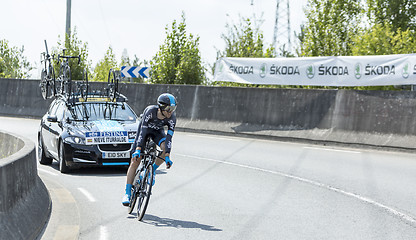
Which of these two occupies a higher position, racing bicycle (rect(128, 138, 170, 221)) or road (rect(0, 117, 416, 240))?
racing bicycle (rect(128, 138, 170, 221))

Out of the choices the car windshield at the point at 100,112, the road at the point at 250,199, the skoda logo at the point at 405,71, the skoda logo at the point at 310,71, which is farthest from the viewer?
the skoda logo at the point at 310,71

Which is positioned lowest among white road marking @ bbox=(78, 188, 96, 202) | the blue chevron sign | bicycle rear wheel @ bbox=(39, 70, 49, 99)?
white road marking @ bbox=(78, 188, 96, 202)

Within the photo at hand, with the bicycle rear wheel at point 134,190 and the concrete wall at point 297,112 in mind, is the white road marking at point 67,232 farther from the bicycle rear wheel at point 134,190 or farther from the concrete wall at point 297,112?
the concrete wall at point 297,112

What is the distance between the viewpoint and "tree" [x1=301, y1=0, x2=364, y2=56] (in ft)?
95.8

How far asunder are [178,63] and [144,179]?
2303cm

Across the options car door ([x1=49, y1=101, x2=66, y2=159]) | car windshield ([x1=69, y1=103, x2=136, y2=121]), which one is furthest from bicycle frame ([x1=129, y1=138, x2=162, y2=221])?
car windshield ([x1=69, y1=103, x2=136, y2=121])

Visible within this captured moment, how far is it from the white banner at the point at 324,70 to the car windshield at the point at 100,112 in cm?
908

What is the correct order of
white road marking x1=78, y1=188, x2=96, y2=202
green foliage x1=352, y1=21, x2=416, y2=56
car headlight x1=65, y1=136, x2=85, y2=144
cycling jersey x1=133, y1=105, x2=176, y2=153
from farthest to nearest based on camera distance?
green foliage x1=352, y1=21, x2=416, y2=56 < car headlight x1=65, y1=136, x2=85, y2=144 < white road marking x1=78, y1=188, x2=96, y2=202 < cycling jersey x1=133, y1=105, x2=176, y2=153

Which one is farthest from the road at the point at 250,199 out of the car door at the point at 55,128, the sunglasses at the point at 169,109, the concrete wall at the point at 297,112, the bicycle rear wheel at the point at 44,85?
the bicycle rear wheel at the point at 44,85

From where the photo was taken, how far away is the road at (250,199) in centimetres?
708

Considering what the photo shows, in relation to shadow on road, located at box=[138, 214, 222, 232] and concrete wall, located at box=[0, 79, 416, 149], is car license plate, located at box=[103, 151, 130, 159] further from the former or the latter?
concrete wall, located at box=[0, 79, 416, 149]

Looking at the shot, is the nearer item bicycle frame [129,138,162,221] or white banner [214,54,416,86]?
bicycle frame [129,138,162,221]

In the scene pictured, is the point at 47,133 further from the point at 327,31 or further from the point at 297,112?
the point at 327,31

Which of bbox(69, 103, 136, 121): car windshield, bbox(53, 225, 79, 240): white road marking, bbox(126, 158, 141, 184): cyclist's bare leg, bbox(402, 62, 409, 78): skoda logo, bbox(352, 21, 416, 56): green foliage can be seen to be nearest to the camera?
bbox(53, 225, 79, 240): white road marking
